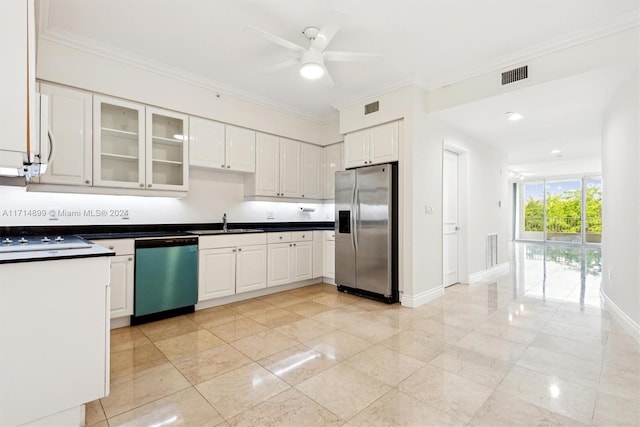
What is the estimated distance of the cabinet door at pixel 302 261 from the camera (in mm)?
4488

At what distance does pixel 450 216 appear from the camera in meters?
4.86

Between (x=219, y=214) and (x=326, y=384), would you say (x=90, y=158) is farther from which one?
(x=326, y=384)

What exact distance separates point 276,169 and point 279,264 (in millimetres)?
1405

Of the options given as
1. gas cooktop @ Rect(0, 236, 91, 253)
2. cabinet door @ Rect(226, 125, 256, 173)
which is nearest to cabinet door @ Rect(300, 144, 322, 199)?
cabinet door @ Rect(226, 125, 256, 173)

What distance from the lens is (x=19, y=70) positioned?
139cm

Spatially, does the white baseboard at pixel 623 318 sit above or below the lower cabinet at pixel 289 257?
below

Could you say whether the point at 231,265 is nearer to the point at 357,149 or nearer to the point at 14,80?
the point at 357,149

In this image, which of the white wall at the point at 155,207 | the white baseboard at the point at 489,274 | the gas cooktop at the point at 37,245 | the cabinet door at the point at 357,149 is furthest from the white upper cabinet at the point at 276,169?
the white baseboard at the point at 489,274

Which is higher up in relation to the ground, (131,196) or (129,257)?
(131,196)

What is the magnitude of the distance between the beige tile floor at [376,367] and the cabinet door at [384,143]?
6.17 ft

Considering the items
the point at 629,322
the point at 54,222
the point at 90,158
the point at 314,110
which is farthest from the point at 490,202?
the point at 54,222

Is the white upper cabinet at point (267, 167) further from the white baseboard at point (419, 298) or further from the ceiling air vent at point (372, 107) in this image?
the white baseboard at point (419, 298)

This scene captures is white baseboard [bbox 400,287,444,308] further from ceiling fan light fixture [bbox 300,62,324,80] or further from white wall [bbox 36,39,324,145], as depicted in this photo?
white wall [bbox 36,39,324,145]

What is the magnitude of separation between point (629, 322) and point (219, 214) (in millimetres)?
4688
